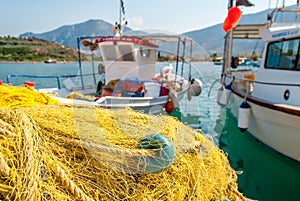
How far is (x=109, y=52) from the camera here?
316 inches

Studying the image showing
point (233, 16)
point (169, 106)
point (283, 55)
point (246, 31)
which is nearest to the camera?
point (283, 55)

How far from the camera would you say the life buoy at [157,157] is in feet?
4.90

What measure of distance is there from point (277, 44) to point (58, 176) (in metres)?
6.58

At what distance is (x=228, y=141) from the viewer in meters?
7.53

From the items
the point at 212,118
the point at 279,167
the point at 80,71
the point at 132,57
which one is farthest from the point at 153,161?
the point at 212,118

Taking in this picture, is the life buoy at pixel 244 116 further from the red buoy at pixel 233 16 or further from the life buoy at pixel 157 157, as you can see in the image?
the life buoy at pixel 157 157

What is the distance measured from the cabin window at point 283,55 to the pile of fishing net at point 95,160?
4807 millimetres

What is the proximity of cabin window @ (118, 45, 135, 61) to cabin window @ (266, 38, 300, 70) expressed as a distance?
4085 millimetres

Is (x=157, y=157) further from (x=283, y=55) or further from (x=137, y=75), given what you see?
(x=137, y=75)

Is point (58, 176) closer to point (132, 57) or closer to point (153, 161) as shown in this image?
point (153, 161)

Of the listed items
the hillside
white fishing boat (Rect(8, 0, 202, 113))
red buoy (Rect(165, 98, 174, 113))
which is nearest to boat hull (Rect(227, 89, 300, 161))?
red buoy (Rect(165, 98, 174, 113))

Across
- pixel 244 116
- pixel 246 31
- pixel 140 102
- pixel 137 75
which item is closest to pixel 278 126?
pixel 244 116

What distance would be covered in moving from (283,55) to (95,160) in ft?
19.7

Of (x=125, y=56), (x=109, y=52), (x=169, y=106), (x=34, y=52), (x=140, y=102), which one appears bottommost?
(x=169, y=106)
